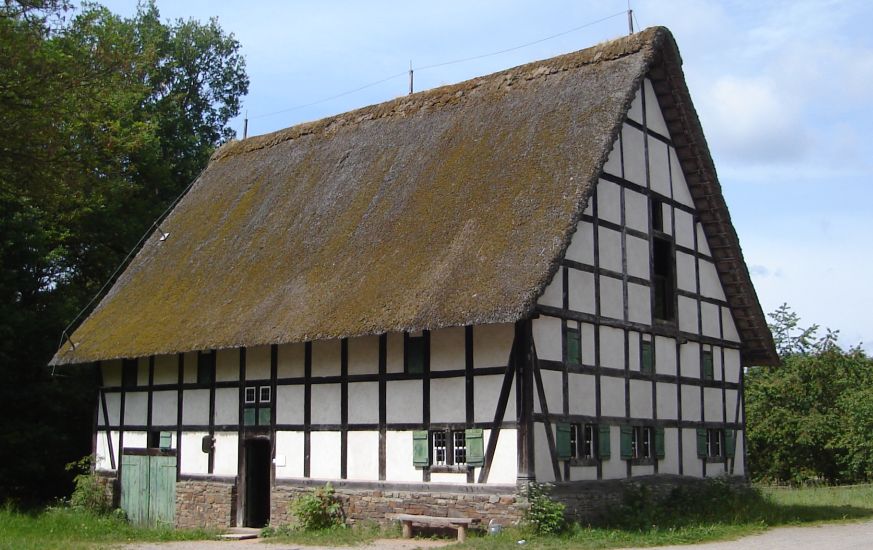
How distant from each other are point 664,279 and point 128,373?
39.5 feet

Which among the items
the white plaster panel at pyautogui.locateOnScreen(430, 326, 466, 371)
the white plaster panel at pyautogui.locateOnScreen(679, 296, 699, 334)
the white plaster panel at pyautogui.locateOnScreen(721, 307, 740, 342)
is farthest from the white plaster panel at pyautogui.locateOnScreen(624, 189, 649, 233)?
the white plaster panel at pyautogui.locateOnScreen(430, 326, 466, 371)

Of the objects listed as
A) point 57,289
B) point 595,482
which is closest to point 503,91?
point 595,482

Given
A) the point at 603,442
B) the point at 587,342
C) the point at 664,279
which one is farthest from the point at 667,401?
the point at 587,342

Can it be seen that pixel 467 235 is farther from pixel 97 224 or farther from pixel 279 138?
pixel 97 224

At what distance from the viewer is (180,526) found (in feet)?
69.9

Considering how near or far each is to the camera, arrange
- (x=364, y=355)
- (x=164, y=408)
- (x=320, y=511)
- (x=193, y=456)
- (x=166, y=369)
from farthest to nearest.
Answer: (x=166, y=369) < (x=164, y=408) < (x=193, y=456) < (x=364, y=355) < (x=320, y=511)

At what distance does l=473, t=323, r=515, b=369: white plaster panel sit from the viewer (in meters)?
16.9

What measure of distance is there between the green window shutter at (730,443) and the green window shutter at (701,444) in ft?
3.30

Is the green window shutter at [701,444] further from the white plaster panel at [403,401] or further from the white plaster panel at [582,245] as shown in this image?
the white plaster panel at [403,401]

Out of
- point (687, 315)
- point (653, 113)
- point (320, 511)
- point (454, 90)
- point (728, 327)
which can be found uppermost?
point (454, 90)

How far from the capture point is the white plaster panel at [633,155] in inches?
772

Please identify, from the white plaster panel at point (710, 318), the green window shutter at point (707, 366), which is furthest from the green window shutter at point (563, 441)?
the white plaster panel at point (710, 318)

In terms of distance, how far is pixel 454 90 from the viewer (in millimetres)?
22297

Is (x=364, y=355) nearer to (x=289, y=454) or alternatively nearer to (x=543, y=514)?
(x=289, y=454)
